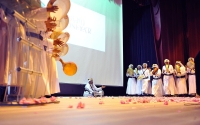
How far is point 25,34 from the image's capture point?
85.5 inches

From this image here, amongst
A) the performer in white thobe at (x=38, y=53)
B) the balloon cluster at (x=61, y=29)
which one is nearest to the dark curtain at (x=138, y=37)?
the balloon cluster at (x=61, y=29)

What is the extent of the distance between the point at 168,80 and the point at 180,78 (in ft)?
1.11

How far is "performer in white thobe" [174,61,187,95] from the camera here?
632cm

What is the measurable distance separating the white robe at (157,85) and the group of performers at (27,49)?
424 cm

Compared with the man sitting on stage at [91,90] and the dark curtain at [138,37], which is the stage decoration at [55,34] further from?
the dark curtain at [138,37]

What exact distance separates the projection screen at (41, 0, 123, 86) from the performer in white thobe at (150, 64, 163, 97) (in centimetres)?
88

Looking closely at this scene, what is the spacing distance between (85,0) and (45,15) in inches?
133

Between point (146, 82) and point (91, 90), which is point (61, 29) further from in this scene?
point (146, 82)

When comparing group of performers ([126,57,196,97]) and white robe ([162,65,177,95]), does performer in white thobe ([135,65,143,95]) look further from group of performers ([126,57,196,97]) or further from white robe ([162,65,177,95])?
white robe ([162,65,177,95])

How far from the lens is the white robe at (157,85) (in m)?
6.31

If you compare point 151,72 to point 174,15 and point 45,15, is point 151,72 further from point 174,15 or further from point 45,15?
point 45,15

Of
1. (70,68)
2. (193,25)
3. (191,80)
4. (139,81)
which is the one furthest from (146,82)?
(70,68)

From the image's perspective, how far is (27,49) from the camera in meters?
2.13

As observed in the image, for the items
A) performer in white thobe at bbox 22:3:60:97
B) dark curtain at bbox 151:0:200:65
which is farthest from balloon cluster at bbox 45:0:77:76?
dark curtain at bbox 151:0:200:65
